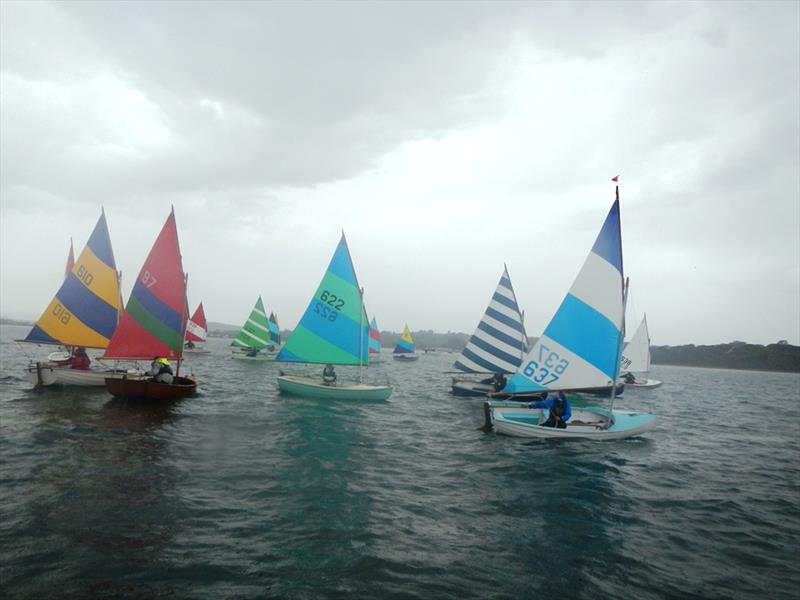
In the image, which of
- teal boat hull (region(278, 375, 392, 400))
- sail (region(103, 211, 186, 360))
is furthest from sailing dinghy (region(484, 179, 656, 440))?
sail (region(103, 211, 186, 360))

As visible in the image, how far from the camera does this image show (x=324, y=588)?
7.00 metres

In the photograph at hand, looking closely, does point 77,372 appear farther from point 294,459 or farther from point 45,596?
point 45,596

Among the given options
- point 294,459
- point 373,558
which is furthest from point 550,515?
point 294,459

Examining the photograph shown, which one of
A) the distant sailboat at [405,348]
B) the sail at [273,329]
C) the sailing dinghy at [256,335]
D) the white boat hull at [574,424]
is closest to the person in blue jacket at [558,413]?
the white boat hull at [574,424]

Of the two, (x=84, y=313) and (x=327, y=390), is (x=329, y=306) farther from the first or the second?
(x=84, y=313)

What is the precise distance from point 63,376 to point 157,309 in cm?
785

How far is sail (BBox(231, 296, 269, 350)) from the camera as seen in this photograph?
6122 centimetres

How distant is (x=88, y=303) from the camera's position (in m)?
25.7

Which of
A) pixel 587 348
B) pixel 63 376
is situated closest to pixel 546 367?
pixel 587 348

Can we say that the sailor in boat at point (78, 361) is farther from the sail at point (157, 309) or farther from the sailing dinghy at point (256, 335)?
the sailing dinghy at point (256, 335)

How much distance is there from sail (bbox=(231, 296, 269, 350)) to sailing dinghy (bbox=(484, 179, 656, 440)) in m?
48.1

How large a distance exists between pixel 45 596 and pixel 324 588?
4074mm

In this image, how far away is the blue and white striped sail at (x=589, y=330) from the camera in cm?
1872

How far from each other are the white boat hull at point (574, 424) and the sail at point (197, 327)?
59.8 metres
